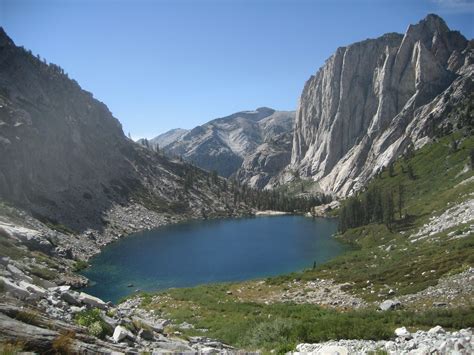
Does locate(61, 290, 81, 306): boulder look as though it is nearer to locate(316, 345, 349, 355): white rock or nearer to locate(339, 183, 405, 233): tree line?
locate(316, 345, 349, 355): white rock

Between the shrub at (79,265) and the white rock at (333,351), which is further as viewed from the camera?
the shrub at (79,265)

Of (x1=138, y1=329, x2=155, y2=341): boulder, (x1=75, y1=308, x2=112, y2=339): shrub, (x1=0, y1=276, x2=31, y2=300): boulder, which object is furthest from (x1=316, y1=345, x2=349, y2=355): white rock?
(x1=0, y1=276, x2=31, y2=300): boulder

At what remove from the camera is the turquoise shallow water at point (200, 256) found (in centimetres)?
7850

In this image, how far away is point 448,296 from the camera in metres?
31.6

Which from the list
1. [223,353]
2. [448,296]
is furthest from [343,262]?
[223,353]

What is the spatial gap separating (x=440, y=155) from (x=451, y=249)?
13819 cm

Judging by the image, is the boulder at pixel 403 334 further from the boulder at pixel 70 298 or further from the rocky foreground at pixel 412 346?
the boulder at pixel 70 298

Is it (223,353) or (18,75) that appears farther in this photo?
(18,75)

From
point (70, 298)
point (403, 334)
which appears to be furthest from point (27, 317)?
point (403, 334)

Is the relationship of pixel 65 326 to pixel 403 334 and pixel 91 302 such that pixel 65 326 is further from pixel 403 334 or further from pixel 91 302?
pixel 403 334

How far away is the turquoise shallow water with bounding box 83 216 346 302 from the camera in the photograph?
258ft

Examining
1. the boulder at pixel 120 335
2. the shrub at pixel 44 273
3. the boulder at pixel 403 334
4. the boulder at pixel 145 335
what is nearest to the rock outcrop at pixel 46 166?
the shrub at pixel 44 273

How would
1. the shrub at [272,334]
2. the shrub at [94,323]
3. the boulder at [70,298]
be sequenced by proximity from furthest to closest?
the shrub at [272,334], the boulder at [70,298], the shrub at [94,323]

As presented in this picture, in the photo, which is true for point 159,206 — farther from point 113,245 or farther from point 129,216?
point 113,245
